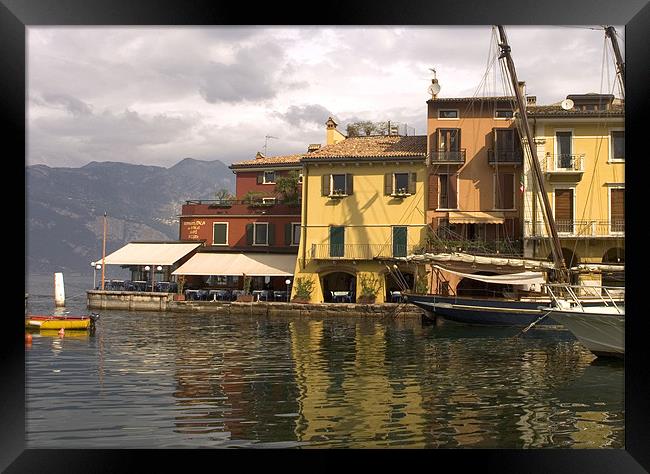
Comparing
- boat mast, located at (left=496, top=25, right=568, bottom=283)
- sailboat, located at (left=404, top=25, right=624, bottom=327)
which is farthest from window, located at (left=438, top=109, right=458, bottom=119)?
boat mast, located at (left=496, top=25, right=568, bottom=283)

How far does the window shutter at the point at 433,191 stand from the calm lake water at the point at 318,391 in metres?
8.67

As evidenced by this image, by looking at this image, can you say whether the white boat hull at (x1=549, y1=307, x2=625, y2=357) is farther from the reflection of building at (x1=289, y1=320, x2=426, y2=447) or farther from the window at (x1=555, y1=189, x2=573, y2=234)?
the window at (x1=555, y1=189, x2=573, y2=234)

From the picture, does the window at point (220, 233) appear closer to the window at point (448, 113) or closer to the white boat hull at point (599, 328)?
the window at point (448, 113)

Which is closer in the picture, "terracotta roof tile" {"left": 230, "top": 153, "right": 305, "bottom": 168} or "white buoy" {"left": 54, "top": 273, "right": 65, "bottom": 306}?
"white buoy" {"left": 54, "top": 273, "right": 65, "bottom": 306}

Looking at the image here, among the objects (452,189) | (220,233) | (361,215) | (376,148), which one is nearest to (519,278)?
(452,189)

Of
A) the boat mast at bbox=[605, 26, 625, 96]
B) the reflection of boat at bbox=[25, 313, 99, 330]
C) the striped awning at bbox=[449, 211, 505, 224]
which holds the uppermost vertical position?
the boat mast at bbox=[605, 26, 625, 96]

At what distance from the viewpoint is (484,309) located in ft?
66.9

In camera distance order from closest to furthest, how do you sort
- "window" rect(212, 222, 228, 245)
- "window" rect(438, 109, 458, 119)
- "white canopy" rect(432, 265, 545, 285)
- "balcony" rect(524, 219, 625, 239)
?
"white canopy" rect(432, 265, 545, 285) → "balcony" rect(524, 219, 625, 239) → "window" rect(438, 109, 458, 119) → "window" rect(212, 222, 228, 245)

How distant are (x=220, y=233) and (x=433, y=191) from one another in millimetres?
9780

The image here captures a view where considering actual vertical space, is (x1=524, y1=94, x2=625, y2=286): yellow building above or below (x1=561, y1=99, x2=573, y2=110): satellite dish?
below

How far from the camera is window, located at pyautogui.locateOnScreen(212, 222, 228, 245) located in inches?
1202

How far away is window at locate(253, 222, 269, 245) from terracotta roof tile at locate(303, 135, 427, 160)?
4117 mm

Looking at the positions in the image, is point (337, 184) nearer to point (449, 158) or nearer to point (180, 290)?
point (449, 158)

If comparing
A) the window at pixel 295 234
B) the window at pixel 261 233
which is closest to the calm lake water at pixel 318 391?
the window at pixel 295 234
